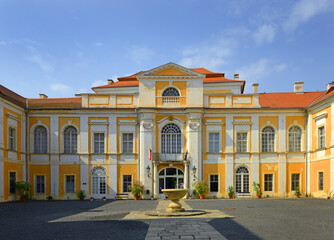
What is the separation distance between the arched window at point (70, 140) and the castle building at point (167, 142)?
8cm

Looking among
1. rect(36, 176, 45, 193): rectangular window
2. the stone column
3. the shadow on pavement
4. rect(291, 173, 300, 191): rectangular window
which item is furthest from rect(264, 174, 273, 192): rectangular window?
rect(36, 176, 45, 193): rectangular window

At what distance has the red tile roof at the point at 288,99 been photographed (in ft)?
100

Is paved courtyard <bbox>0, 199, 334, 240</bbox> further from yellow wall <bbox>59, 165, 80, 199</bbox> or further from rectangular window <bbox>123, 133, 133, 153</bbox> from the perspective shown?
rectangular window <bbox>123, 133, 133, 153</bbox>

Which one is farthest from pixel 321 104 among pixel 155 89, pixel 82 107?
pixel 82 107

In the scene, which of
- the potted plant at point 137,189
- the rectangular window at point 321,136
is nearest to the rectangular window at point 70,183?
the potted plant at point 137,189

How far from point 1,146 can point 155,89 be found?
11992mm

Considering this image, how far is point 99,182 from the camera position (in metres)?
29.4

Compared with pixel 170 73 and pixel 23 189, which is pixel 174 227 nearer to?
pixel 23 189

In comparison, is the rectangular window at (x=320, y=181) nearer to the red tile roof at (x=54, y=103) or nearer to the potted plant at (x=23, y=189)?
the red tile roof at (x=54, y=103)

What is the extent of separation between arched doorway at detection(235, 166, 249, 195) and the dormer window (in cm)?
747

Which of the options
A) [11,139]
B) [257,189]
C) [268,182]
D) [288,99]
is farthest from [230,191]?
[11,139]

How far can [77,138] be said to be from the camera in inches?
1167

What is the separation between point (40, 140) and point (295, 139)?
2037 centimetres

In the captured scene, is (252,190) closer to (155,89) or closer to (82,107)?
(155,89)
